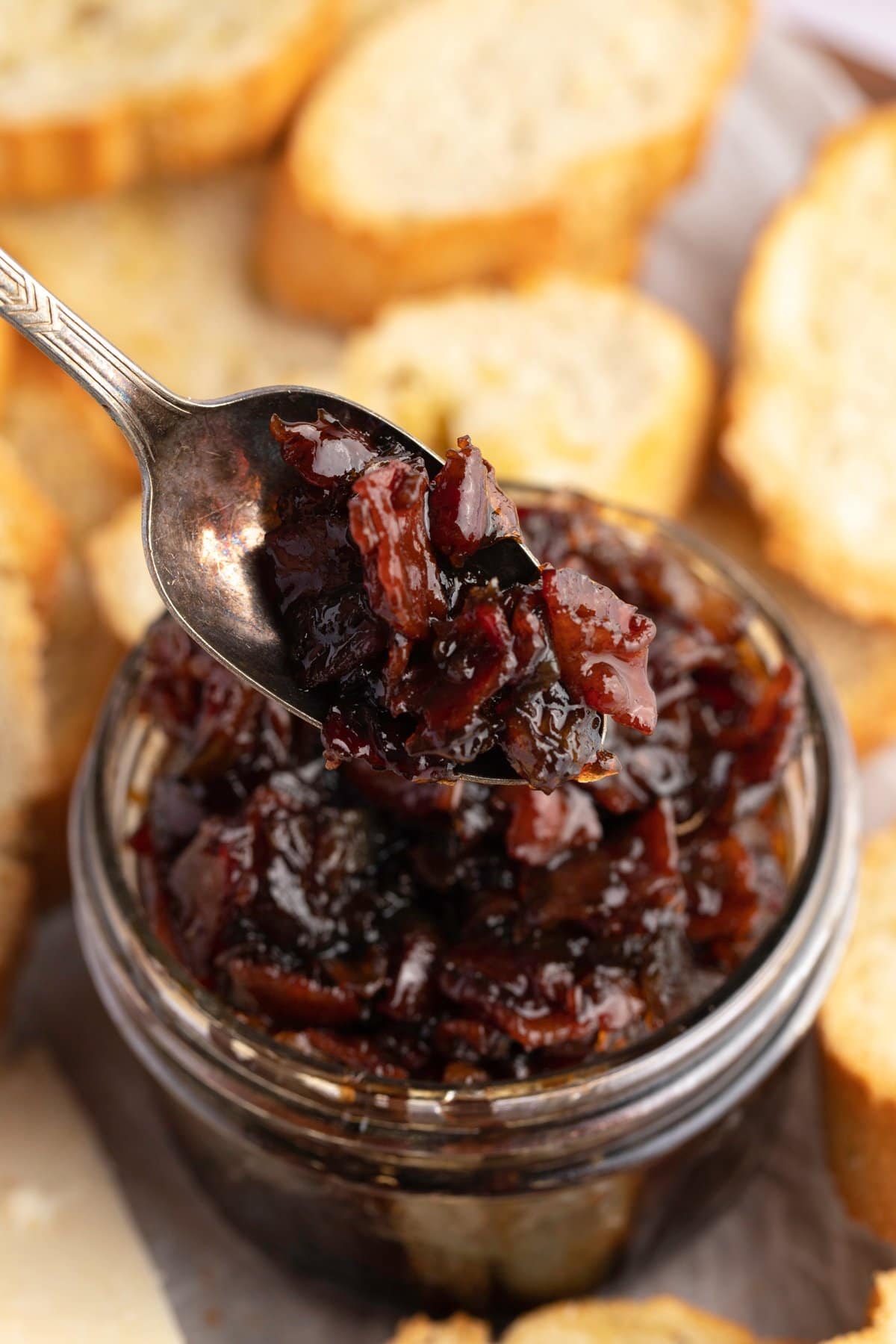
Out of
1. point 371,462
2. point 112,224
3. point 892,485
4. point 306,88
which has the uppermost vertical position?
point 371,462

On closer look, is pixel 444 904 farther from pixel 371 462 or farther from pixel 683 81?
pixel 683 81

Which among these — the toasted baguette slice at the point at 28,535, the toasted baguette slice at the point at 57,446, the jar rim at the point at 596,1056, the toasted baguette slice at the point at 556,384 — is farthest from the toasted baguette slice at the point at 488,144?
the jar rim at the point at 596,1056

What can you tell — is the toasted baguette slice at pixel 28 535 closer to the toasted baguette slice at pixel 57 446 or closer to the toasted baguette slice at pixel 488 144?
the toasted baguette slice at pixel 57 446

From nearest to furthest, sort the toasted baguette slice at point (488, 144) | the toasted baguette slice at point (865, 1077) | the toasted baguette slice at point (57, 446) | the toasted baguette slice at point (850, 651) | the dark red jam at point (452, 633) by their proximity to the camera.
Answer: the dark red jam at point (452, 633) → the toasted baguette slice at point (865, 1077) → the toasted baguette slice at point (850, 651) → the toasted baguette slice at point (57, 446) → the toasted baguette slice at point (488, 144)

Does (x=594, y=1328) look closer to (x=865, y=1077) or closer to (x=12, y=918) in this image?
(x=865, y=1077)

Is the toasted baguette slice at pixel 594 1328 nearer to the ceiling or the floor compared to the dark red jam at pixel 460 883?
nearer to the floor

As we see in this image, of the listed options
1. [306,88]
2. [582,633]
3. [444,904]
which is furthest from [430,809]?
[306,88]
